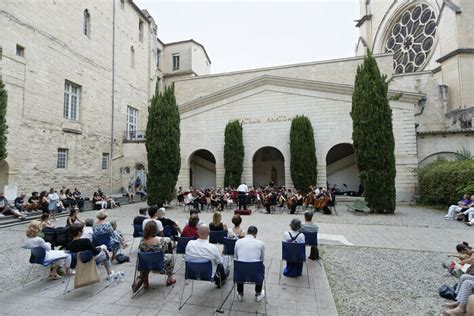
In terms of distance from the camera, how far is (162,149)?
13938 mm

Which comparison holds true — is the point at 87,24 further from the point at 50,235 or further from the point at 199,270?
the point at 199,270

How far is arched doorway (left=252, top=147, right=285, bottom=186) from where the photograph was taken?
66.3 feet

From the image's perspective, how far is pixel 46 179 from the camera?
15016 millimetres

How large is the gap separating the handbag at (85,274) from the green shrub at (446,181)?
13.6m

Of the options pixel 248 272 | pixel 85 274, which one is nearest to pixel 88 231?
pixel 85 274

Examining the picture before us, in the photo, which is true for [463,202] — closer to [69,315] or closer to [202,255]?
[202,255]

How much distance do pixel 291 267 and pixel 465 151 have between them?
50.3 ft

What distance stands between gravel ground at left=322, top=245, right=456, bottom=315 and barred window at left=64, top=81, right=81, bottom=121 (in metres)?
17.9

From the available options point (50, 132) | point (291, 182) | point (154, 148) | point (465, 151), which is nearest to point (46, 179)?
point (50, 132)

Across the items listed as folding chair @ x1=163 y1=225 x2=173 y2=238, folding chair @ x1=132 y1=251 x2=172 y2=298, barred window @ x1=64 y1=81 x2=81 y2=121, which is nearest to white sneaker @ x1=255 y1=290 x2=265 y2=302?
folding chair @ x1=132 y1=251 x2=172 y2=298

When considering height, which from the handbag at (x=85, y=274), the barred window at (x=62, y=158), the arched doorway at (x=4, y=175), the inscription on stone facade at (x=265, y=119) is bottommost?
the handbag at (x=85, y=274)

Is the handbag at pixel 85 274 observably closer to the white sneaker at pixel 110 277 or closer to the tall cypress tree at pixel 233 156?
the white sneaker at pixel 110 277

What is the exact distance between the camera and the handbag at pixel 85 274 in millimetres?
3900

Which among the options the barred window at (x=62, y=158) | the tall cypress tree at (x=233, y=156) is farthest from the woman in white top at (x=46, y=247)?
the barred window at (x=62, y=158)
